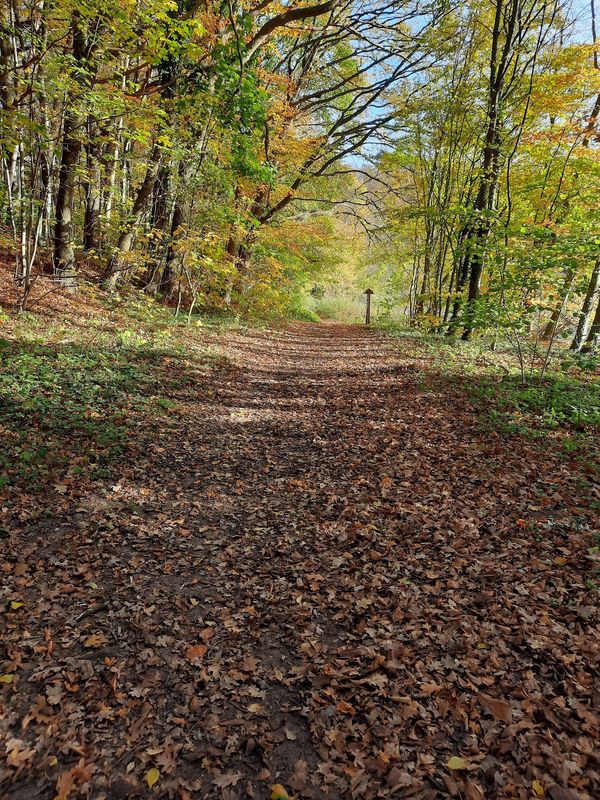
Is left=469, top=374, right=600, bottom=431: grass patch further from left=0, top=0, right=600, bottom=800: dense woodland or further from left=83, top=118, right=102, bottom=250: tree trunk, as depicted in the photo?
left=83, top=118, right=102, bottom=250: tree trunk

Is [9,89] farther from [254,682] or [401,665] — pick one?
[401,665]

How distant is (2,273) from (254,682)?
1307 centimetres

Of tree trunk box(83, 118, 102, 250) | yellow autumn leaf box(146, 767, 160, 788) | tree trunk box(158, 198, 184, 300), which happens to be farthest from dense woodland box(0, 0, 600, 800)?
tree trunk box(83, 118, 102, 250)

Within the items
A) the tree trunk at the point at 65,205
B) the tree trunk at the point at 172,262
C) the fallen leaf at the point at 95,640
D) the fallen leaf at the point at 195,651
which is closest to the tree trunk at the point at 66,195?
the tree trunk at the point at 65,205

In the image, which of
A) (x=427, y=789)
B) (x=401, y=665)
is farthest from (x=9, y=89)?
(x=427, y=789)

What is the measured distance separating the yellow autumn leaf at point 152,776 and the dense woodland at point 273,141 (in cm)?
826

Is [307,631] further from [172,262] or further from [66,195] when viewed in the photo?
[172,262]

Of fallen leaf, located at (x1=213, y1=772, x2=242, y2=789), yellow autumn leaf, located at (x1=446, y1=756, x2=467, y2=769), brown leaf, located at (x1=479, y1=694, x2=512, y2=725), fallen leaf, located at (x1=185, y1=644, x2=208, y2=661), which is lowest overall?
fallen leaf, located at (x1=213, y1=772, x2=242, y2=789)

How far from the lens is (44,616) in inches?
139

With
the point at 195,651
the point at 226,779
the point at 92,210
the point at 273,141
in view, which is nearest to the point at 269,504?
the point at 195,651

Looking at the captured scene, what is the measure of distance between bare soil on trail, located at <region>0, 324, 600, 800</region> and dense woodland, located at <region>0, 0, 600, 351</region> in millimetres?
4955

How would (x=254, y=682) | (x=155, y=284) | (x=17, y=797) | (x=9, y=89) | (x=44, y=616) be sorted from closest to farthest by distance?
(x=17, y=797)
(x=254, y=682)
(x=44, y=616)
(x=9, y=89)
(x=155, y=284)

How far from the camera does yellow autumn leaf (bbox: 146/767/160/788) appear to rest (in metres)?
2.47

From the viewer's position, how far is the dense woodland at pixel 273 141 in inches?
337
